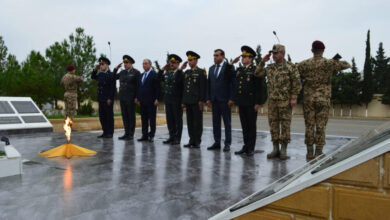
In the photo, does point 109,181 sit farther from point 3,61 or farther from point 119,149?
point 3,61

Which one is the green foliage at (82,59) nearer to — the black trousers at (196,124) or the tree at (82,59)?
the tree at (82,59)

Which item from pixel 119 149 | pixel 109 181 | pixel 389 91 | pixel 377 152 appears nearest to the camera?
pixel 377 152

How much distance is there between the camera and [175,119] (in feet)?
23.1

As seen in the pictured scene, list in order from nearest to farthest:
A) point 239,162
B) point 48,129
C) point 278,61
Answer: point 239,162 < point 278,61 < point 48,129

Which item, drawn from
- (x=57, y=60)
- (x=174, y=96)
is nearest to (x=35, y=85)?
(x=57, y=60)

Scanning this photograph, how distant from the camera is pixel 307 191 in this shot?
5.44 ft

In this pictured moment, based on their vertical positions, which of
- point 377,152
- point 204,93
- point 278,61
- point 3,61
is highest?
point 3,61

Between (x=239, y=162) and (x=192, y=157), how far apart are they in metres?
0.87

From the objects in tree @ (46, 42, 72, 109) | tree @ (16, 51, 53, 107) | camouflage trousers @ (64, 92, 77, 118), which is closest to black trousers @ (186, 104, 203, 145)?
camouflage trousers @ (64, 92, 77, 118)

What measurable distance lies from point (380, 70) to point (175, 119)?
33899 mm

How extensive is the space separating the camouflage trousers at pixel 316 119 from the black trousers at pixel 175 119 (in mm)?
2824

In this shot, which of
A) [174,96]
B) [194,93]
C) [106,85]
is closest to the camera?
[194,93]

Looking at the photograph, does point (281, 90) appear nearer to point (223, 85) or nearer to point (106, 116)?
point (223, 85)

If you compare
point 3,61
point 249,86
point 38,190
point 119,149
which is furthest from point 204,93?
point 3,61
